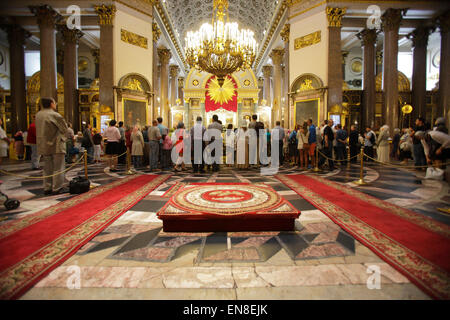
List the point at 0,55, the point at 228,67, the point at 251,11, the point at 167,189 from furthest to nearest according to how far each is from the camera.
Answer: the point at 251,11 → the point at 0,55 → the point at 228,67 → the point at 167,189

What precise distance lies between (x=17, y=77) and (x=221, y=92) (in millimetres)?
13905

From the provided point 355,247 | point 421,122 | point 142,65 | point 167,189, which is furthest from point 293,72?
point 355,247

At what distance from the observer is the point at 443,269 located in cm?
181

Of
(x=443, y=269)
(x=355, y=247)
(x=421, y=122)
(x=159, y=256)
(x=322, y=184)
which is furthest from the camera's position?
(x=421, y=122)

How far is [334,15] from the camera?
9938mm

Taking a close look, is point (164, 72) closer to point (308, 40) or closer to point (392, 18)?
point (308, 40)

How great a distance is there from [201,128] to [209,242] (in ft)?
16.3

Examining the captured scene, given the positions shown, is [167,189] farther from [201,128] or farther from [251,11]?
[251,11]

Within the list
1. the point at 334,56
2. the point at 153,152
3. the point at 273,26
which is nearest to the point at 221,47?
the point at 153,152

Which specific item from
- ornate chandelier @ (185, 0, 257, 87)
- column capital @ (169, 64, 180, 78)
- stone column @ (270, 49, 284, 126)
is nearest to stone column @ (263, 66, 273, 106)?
stone column @ (270, 49, 284, 126)

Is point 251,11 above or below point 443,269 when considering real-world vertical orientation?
above

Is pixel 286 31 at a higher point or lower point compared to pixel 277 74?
higher

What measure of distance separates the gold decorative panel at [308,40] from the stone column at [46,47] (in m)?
12.1
